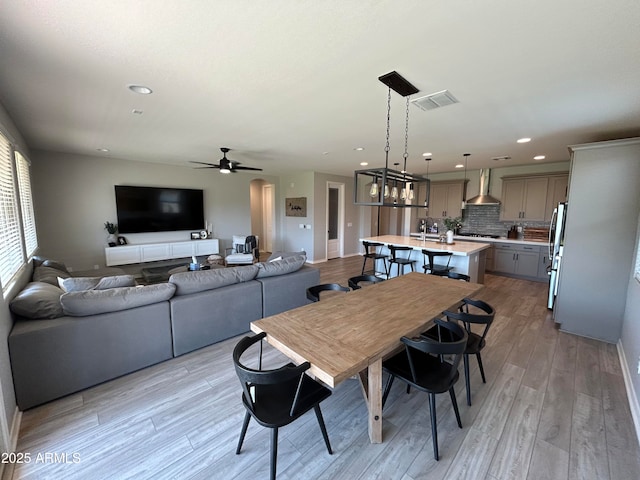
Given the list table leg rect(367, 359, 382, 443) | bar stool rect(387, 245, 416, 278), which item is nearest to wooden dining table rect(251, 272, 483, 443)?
table leg rect(367, 359, 382, 443)

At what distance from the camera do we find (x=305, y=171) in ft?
24.2

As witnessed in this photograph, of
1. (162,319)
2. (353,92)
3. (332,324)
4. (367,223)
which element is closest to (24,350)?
(162,319)

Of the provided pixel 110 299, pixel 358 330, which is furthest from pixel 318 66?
pixel 110 299

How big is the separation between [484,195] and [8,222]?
8.07 meters

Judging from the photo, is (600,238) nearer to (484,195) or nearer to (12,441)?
(484,195)

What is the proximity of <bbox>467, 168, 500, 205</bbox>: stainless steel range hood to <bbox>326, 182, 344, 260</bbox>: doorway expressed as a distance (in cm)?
339

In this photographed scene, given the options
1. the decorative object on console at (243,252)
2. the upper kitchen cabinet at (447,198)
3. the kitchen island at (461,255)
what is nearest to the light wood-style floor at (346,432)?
the kitchen island at (461,255)

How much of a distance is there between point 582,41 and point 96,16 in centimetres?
272

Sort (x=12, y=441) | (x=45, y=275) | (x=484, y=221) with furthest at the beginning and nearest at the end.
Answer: (x=484, y=221), (x=45, y=275), (x=12, y=441)

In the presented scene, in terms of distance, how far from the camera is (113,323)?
2326 millimetres

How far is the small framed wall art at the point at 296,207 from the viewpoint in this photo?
757 cm

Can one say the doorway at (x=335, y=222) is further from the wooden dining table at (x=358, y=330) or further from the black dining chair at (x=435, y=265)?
the wooden dining table at (x=358, y=330)

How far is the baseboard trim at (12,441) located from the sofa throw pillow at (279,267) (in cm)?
216

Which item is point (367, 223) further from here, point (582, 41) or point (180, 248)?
point (582, 41)
